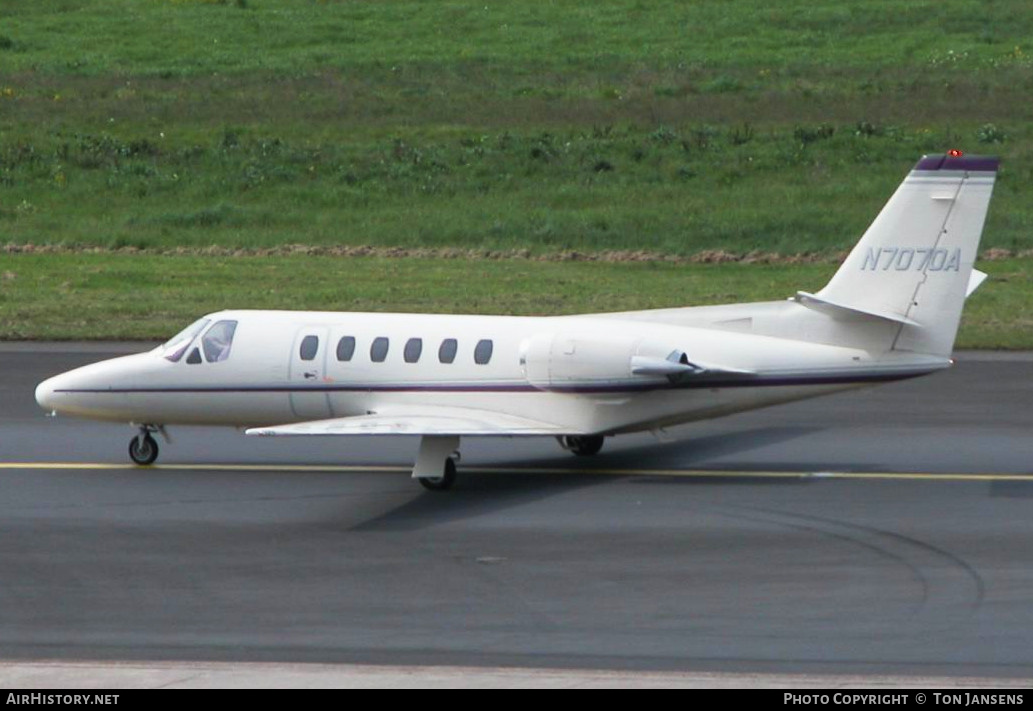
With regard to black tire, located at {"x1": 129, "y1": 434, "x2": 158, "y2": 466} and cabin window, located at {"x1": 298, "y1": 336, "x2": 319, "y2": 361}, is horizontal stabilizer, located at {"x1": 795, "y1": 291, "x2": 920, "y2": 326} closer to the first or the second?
cabin window, located at {"x1": 298, "y1": 336, "x2": 319, "y2": 361}

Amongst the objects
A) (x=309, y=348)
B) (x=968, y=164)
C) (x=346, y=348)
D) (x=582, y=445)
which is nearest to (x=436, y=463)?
(x=346, y=348)

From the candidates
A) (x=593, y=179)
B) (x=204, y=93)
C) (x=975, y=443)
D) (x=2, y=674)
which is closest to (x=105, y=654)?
(x=2, y=674)

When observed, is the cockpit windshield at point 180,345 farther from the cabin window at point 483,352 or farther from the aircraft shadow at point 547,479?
the aircraft shadow at point 547,479

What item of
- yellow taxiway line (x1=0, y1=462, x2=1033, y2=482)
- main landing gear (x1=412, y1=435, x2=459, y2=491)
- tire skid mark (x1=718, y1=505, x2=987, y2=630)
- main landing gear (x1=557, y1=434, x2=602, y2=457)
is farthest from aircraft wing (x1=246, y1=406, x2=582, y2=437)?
tire skid mark (x1=718, y1=505, x2=987, y2=630)

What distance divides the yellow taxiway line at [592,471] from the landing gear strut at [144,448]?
0.10 metres

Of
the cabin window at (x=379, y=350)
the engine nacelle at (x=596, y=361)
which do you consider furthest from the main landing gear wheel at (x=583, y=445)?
the cabin window at (x=379, y=350)

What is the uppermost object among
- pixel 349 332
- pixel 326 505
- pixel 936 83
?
pixel 936 83

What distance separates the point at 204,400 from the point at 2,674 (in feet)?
32.0

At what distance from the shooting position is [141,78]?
65.4 m

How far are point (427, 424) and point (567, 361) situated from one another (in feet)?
5.76

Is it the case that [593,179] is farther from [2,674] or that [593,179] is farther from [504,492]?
[2,674]

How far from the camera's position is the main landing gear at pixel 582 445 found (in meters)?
21.5

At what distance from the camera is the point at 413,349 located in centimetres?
2075

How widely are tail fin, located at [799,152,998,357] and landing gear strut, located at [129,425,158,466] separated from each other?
7.99 m
